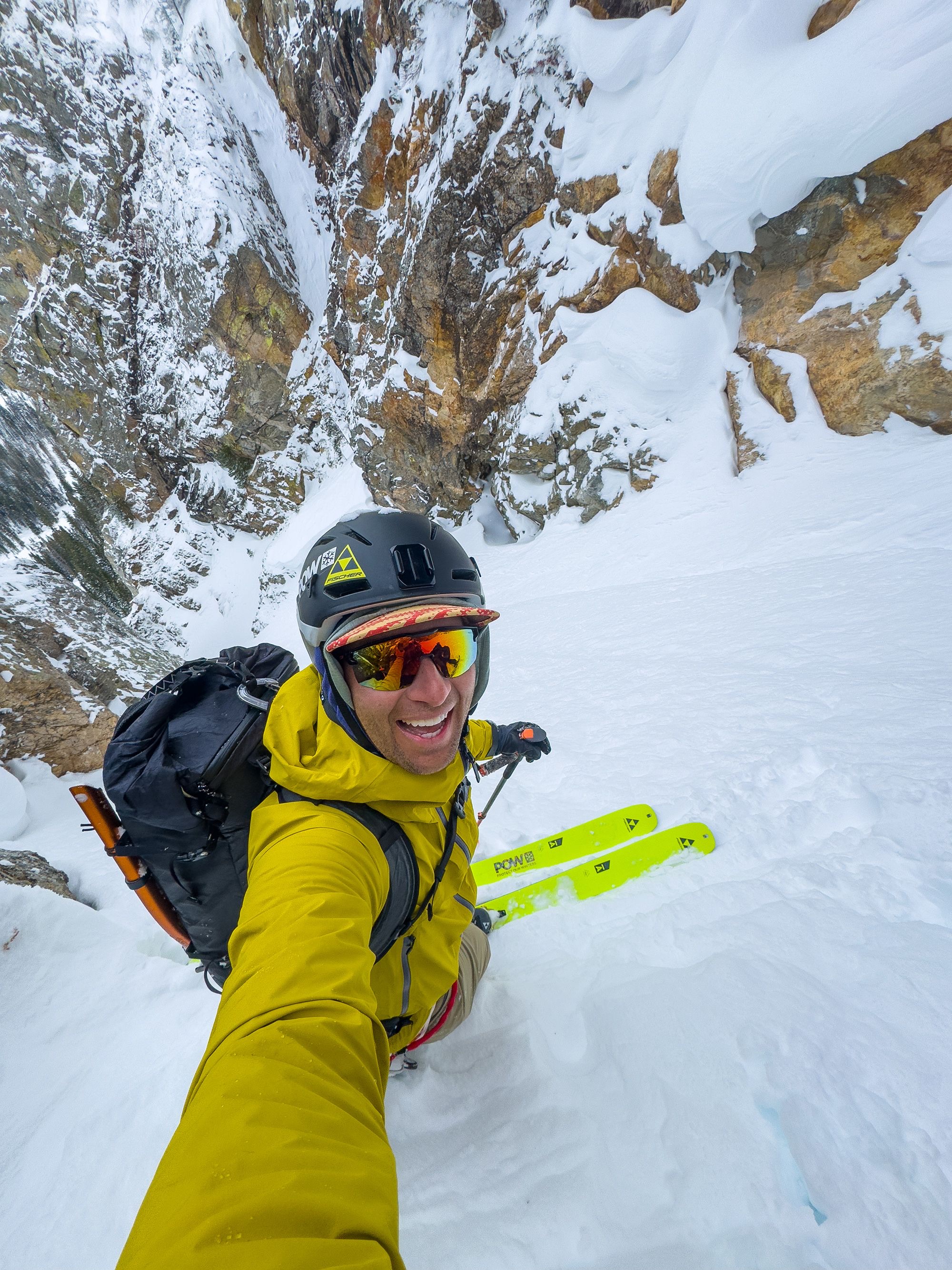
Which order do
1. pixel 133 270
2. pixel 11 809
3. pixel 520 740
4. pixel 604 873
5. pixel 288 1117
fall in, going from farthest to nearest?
pixel 133 270 → pixel 11 809 → pixel 520 740 → pixel 604 873 → pixel 288 1117

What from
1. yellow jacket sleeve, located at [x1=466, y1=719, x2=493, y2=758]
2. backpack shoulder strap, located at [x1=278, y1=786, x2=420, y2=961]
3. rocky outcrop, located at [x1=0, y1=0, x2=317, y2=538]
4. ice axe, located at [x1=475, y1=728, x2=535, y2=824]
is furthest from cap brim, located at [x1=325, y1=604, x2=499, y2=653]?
rocky outcrop, located at [x1=0, y1=0, x2=317, y2=538]

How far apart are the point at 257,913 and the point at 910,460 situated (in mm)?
10058

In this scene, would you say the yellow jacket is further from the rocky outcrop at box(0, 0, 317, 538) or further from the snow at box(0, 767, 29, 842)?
the rocky outcrop at box(0, 0, 317, 538)

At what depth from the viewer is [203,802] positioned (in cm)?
165

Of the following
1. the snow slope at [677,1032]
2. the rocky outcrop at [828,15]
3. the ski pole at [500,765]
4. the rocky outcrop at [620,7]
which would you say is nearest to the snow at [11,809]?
the snow slope at [677,1032]

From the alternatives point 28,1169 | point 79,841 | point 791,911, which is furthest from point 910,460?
point 79,841

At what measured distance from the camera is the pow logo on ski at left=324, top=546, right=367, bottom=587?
6.20 feet

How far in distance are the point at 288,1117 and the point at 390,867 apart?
0.67 metres

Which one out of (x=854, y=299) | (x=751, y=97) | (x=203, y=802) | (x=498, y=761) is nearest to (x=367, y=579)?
(x=203, y=802)

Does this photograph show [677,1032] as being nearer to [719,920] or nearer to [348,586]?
[719,920]

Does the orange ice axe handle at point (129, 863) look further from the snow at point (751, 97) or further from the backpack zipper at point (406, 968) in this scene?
the snow at point (751, 97)

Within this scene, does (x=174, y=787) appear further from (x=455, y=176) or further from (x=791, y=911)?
(x=455, y=176)

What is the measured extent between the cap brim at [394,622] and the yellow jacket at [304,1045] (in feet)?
0.86

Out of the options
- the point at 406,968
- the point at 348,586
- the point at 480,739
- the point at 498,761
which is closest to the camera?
the point at 406,968
